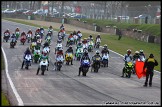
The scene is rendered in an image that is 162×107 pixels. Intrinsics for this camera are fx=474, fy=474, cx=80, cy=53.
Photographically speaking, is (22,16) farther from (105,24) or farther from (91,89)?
(91,89)

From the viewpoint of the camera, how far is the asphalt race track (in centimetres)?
1958

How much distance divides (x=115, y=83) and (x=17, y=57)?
592 inches

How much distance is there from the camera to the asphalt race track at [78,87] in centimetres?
1958

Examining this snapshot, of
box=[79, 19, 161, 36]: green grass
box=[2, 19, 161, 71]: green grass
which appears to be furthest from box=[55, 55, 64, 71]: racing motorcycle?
box=[79, 19, 161, 36]: green grass

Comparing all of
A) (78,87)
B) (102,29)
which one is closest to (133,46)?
(102,29)

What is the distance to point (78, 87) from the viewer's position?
2388cm

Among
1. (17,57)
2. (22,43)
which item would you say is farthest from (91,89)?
(22,43)

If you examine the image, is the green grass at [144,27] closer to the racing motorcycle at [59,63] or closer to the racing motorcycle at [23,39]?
the racing motorcycle at [23,39]

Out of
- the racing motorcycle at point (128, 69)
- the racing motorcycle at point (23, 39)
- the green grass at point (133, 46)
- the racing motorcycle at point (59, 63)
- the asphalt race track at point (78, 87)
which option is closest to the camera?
the asphalt race track at point (78, 87)

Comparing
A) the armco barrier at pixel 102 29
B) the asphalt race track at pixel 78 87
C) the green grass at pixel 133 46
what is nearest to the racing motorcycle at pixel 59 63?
the asphalt race track at pixel 78 87

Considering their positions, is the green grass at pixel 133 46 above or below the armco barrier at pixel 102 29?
below

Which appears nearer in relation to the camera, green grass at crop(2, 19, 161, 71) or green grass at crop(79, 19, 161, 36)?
green grass at crop(2, 19, 161, 71)

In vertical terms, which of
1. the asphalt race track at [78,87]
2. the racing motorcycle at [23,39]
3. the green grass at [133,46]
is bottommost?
the asphalt race track at [78,87]

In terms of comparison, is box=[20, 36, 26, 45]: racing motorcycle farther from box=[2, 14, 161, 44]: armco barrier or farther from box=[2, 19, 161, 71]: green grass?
box=[2, 14, 161, 44]: armco barrier
